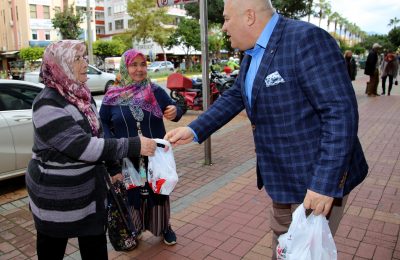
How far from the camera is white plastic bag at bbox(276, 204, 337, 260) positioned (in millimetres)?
1843

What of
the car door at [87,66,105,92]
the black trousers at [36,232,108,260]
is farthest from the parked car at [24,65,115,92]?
the black trousers at [36,232,108,260]

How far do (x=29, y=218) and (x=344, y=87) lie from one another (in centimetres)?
380

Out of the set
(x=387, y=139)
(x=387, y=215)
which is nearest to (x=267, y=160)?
(x=387, y=215)

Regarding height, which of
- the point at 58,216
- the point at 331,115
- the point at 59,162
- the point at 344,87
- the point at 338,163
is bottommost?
the point at 58,216

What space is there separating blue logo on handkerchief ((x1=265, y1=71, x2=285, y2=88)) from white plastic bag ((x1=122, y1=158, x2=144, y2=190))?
1.78 metres

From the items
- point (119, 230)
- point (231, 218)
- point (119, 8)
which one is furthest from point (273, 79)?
point (119, 8)

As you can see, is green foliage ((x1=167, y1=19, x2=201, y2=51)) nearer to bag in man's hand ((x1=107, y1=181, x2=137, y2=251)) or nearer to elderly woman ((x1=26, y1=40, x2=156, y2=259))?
bag in man's hand ((x1=107, y1=181, x2=137, y2=251))

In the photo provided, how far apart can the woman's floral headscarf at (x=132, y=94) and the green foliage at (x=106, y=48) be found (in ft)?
132

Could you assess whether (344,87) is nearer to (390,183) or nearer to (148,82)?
(148,82)

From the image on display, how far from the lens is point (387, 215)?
161 inches

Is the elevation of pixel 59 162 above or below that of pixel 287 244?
above

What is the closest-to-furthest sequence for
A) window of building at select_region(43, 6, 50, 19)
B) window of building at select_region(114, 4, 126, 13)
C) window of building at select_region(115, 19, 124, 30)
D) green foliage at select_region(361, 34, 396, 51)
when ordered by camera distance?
window of building at select_region(43, 6, 50, 19) → green foliage at select_region(361, 34, 396, 51) → window of building at select_region(114, 4, 126, 13) → window of building at select_region(115, 19, 124, 30)

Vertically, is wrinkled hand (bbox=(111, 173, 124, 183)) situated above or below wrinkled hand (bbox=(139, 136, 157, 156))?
below

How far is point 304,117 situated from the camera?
6.01 feet
